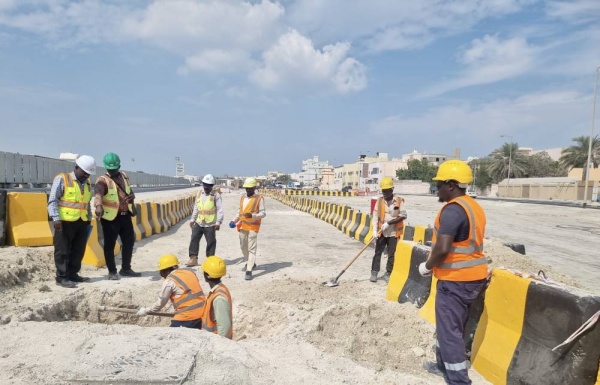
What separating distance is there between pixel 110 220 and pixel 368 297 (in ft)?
13.4

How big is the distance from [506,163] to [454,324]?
232 ft

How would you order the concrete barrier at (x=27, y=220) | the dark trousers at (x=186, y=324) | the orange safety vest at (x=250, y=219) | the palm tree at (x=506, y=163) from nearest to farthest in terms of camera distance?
the dark trousers at (x=186, y=324) → the concrete barrier at (x=27, y=220) → the orange safety vest at (x=250, y=219) → the palm tree at (x=506, y=163)

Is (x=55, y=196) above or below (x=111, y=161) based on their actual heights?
below

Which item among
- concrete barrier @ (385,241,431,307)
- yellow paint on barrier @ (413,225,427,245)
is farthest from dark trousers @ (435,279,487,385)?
yellow paint on barrier @ (413,225,427,245)

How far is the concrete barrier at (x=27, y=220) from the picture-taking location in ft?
22.5

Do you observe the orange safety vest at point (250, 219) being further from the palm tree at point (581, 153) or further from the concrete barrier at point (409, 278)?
the palm tree at point (581, 153)

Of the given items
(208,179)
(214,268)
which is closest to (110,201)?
(208,179)

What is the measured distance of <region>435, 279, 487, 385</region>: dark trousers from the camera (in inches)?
129

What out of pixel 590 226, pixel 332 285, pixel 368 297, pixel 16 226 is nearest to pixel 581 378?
pixel 368 297

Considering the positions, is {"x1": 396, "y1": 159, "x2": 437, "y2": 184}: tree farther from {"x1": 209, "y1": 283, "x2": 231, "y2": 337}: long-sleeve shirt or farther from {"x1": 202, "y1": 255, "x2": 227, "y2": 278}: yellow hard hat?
{"x1": 209, "y1": 283, "x2": 231, "y2": 337}: long-sleeve shirt

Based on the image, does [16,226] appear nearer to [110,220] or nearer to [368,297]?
[110,220]

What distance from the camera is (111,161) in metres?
6.45

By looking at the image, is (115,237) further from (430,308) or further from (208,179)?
(430,308)

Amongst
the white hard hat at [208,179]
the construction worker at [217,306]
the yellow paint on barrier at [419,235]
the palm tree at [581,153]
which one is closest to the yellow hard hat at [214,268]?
the construction worker at [217,306]
